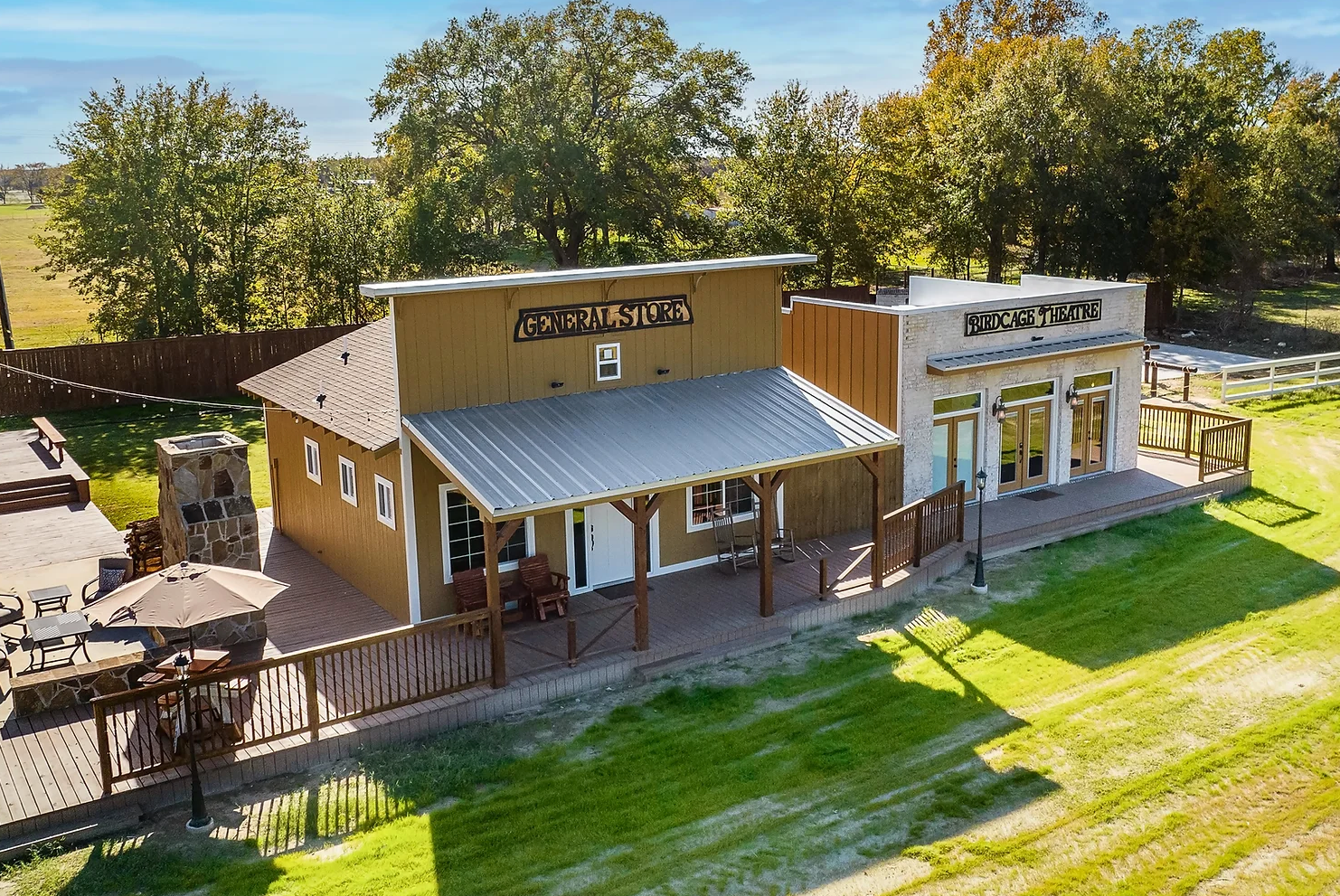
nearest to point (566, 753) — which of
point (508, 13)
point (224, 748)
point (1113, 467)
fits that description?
point (224, 748)

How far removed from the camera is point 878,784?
426 inches

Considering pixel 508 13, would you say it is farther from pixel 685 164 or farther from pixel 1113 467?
pixel 1113 467

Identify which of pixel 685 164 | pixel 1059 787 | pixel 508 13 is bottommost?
pixel 1059 787

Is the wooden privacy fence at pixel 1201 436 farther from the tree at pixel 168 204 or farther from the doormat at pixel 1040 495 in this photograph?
the tree at pixel 168 204

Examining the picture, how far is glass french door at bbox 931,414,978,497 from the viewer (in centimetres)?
1850

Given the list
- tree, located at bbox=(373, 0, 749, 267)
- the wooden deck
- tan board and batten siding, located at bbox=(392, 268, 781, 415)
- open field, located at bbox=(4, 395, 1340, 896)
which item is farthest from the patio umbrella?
tree, located at bbox=(373, 0, 749, 267)

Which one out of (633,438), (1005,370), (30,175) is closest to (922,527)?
(1005,370)

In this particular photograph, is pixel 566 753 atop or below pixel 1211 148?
below

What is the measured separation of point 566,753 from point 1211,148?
3510 centimetres

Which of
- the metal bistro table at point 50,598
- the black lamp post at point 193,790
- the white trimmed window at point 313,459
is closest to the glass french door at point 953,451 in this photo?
the white trimmed window at point 313,459

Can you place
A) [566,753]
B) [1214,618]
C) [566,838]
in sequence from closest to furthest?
[566,838] → [566,753] → [1214,618]

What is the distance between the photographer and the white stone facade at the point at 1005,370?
17.8m

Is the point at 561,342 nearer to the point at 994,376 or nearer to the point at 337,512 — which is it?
the point at 337,512

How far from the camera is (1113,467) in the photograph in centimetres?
2078
